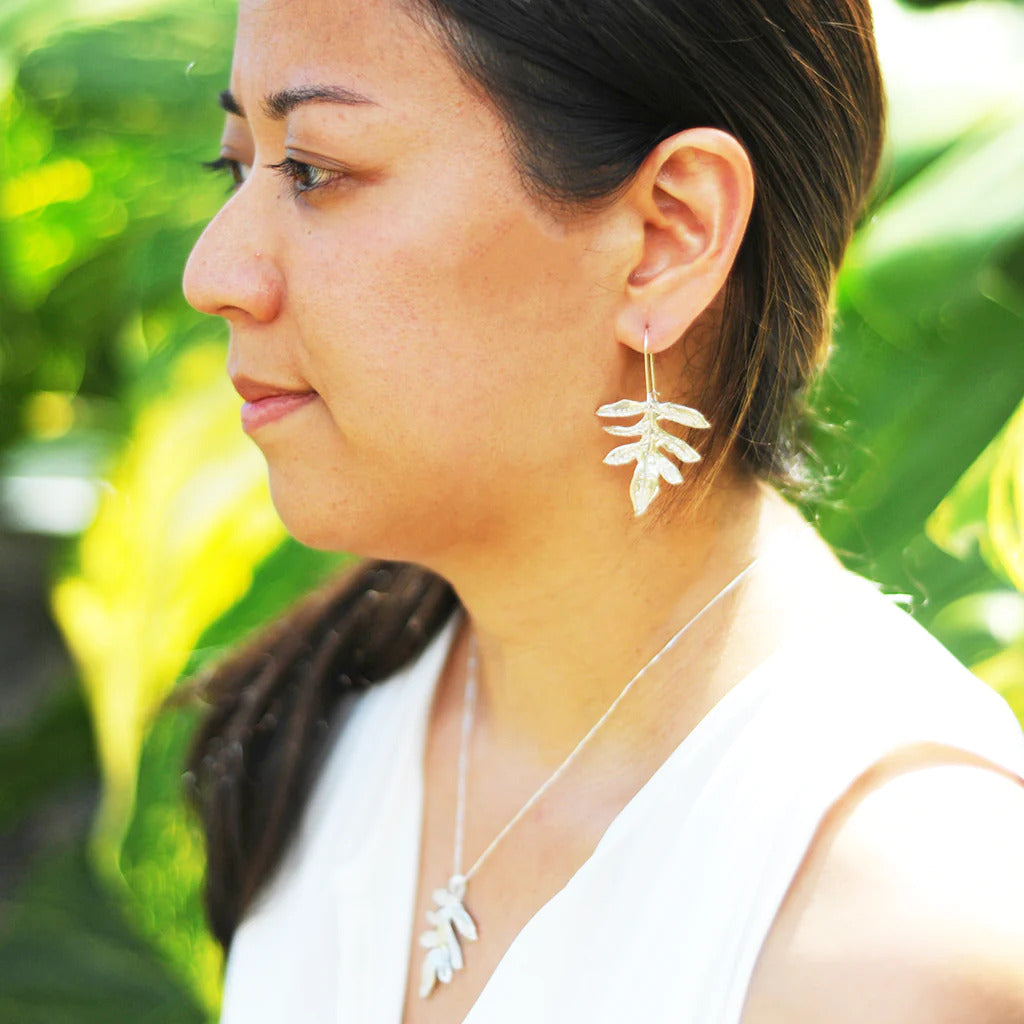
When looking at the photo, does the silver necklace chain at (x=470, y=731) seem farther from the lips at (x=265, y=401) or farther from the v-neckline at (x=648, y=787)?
the lips at (x=265, y=401)

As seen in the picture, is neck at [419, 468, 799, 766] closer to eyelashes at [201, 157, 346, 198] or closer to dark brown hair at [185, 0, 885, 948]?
dark brown hair at [185, 0, 885, 948]

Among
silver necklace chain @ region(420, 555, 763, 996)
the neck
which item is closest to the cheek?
the neck

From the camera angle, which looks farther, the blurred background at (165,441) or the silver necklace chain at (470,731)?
the blurred background at (165,441)

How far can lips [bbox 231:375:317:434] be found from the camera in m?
1.22

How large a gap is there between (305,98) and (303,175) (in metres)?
0.07

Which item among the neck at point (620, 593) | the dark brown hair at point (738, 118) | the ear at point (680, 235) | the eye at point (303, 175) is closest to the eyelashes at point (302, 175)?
the eye at point (303, 175)

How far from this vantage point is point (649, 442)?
46.8 inches

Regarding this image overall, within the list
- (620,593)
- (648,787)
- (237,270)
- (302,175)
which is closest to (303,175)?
(302,175)

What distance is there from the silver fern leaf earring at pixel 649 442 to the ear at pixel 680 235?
0.02 metres

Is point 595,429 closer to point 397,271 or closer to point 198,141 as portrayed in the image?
point 397,271

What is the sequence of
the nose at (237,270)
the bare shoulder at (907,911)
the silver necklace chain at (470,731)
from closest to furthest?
the bare shoulder at (907,911) < the nose at (237,270) < the silver necklace chain at (470,731)

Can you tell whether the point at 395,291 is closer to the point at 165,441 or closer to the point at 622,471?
the point at 622,471

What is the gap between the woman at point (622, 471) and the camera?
3.45 feet

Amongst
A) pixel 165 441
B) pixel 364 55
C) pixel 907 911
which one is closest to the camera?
pixel 907 911
